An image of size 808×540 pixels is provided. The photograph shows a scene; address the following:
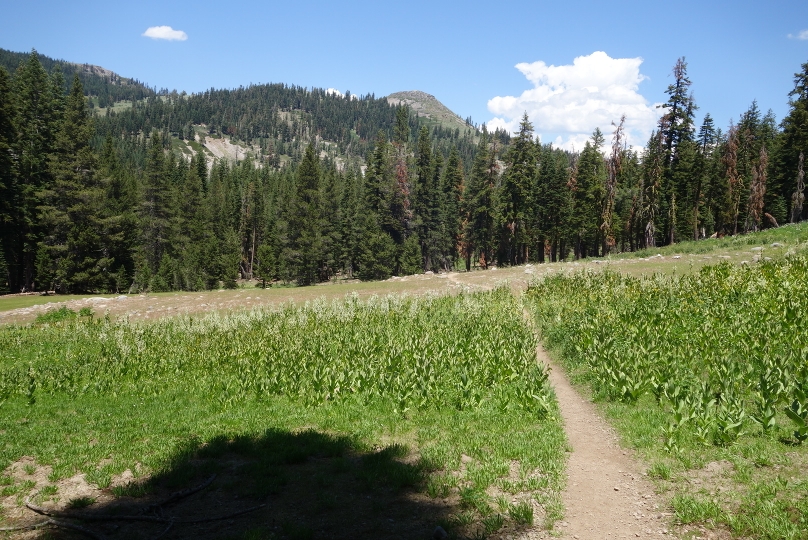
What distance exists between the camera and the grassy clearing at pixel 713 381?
19.3 ft

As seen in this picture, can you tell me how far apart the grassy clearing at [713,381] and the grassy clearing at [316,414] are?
5.53 feet

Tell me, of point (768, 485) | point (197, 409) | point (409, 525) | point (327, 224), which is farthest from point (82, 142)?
point (768, 485)

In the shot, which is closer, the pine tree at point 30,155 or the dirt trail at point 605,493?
the dirt trail at point 605,493

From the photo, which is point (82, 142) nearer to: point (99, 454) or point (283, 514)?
point (99, 454)

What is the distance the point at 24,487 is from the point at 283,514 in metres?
4.67

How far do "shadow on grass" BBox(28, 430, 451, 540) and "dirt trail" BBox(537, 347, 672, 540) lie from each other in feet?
6.25

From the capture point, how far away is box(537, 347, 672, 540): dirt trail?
5.70m

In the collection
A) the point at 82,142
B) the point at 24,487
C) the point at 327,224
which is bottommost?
the point at 24,487

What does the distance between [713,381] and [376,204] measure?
58.4m

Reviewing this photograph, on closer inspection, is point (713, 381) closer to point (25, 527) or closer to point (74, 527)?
point (74, 527)

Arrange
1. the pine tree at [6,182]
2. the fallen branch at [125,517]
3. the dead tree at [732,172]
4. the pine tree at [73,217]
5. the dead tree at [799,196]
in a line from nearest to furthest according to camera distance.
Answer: the fallen branch at [125,517] → the pine tree at [6,182] → the pine tree at [73,217] → the dead tree at [799,196] → the dead tree at [732,172]

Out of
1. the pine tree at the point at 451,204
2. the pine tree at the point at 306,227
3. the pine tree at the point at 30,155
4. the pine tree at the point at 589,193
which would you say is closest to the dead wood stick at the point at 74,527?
the pine tree at the point at 30,155

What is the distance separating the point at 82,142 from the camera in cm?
4338

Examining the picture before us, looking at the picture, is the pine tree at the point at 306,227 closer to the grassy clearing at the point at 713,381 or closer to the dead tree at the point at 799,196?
the grassy clearing at the point at 713,381
